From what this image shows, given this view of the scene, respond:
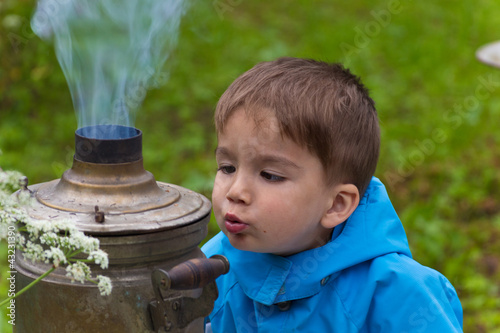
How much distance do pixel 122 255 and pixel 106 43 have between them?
870 millimetres

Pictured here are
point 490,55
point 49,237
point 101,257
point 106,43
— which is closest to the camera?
point 101,257

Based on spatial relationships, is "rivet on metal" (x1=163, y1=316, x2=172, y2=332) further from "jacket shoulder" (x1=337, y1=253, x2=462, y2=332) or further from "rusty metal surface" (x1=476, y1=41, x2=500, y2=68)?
"rusty metal surface" (x1=476, y1=41, x2=500, y2=68)

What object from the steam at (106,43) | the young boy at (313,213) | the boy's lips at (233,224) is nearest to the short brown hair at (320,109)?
the young boy at (313,213)

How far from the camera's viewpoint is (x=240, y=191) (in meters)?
1.84

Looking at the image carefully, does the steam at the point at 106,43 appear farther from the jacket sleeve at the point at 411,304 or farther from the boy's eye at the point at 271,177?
the jacket sleeve at the point at 411,304

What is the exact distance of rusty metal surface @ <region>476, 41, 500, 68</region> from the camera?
12.6 feet

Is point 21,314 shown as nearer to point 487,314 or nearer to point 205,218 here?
point 205,218

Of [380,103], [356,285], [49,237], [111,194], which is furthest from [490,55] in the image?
[49,237]

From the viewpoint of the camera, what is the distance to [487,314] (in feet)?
12.3

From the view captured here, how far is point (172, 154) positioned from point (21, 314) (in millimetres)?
3491

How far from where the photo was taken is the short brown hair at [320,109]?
1880 millimetres

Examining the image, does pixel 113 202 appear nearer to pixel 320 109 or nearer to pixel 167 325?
pixel 167 325

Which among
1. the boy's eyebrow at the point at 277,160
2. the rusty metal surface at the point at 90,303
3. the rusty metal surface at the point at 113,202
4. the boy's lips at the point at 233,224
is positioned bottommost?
the rusty metal surface at the point at 90,303

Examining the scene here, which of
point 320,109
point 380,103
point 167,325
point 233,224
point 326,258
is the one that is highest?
point 320,109
